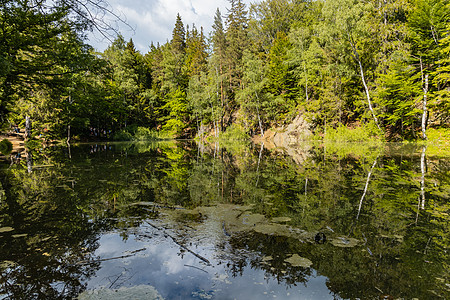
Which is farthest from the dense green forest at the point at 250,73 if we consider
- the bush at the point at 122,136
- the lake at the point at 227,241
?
the lake at the point at 227,241

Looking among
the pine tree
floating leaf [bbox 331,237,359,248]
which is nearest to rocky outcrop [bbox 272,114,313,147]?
floating leaf [bbox 331,237,359,248]

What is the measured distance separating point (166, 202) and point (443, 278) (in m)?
4.64

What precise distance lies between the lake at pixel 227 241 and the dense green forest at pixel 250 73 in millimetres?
2902

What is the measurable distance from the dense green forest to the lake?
2.90m

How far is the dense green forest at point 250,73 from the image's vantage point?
763 centimetres

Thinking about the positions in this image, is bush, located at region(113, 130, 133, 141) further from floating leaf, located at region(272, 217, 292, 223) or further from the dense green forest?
floating leaf, located at region(272, 217, 292, 223)

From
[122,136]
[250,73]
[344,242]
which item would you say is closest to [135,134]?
[122,136]

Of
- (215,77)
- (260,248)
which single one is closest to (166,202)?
(260,248)

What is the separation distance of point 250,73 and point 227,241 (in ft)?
104

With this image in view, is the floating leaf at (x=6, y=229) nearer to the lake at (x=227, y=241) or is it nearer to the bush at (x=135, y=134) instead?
the lake at (x=227, y=241)

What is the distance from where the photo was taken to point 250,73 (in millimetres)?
32469

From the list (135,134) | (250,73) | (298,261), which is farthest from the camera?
(135,134)

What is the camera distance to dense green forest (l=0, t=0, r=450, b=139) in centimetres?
763

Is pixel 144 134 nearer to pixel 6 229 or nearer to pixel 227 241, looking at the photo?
pixel 6 229
